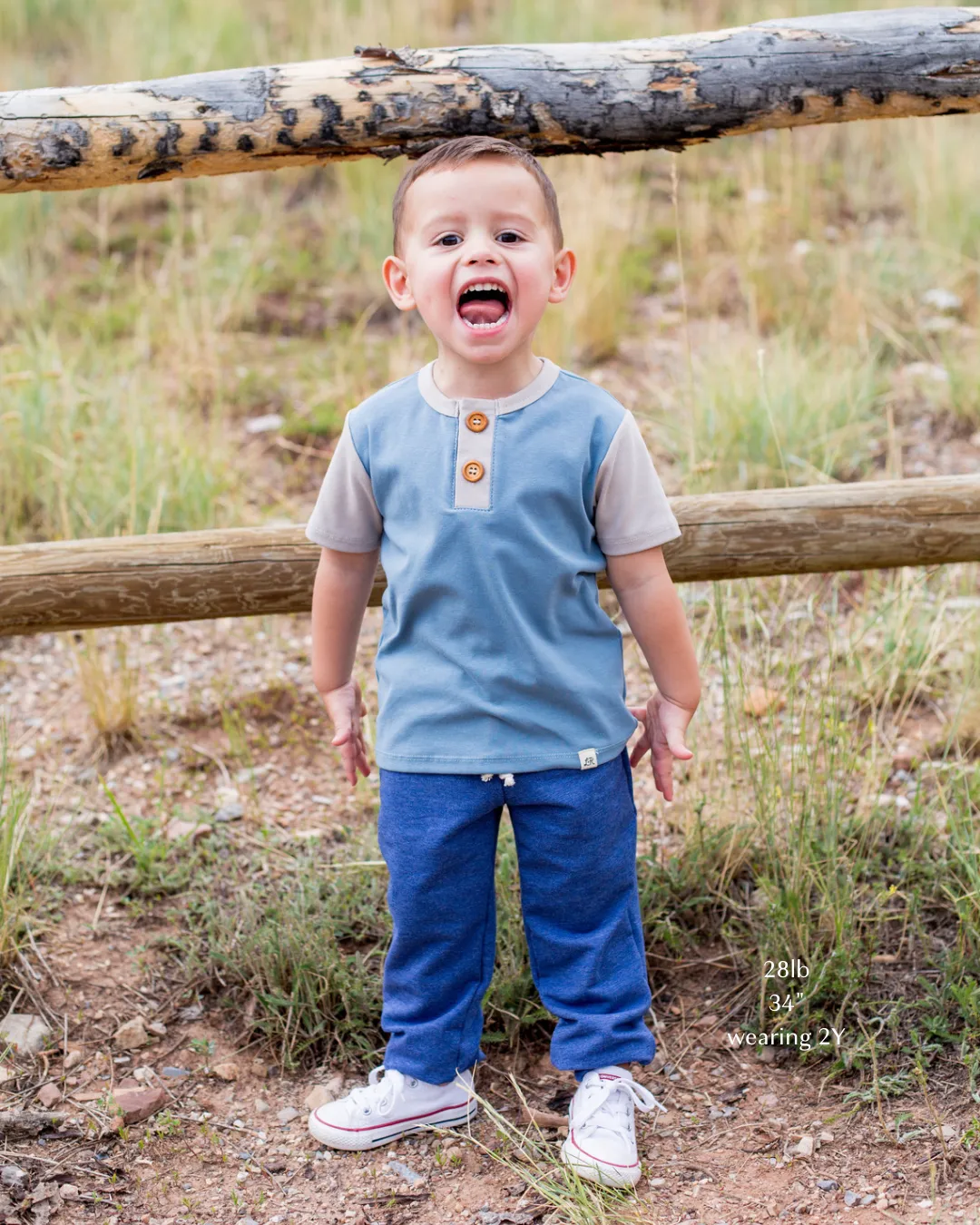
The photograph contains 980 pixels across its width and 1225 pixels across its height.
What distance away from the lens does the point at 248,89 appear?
2191 millimetres

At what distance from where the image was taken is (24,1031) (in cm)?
237

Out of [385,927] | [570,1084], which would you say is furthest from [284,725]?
[570,1084]

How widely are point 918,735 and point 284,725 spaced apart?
1.60 meters

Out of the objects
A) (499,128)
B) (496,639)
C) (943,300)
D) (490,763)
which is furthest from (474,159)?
(943,300)

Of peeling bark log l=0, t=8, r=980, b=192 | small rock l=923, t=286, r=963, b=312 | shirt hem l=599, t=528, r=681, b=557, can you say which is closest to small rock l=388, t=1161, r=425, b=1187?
shirt hem l=599, t=528, r=681, b=557

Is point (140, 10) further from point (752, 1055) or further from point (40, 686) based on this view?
point (752, 1055)

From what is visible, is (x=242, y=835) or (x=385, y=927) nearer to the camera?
(x=385, y=927)

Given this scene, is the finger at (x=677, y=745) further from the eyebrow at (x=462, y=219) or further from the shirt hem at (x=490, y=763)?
the eyebrow at (x=462, y=219)

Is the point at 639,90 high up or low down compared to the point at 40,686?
up

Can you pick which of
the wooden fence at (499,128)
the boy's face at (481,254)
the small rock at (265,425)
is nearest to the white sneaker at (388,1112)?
the wooden fence at (499,128)

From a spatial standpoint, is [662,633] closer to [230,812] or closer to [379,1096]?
[379,1096]

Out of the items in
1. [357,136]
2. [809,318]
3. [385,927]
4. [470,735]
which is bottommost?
[385,927]

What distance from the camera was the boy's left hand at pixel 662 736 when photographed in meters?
2.04

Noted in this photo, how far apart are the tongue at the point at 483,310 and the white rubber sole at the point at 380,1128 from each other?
1.27m
